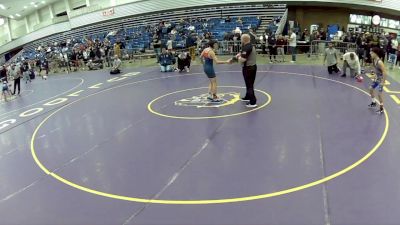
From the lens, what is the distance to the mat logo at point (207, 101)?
11.8 metres

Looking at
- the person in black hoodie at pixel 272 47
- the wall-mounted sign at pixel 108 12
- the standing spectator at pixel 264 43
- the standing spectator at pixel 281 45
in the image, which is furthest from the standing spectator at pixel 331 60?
the wall-mounted sign at pixel 108 12

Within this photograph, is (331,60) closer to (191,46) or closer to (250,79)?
(250,79)

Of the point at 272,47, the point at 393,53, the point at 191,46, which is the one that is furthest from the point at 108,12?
the point at 393,53

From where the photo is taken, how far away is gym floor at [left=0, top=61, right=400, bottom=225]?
579 centimetres

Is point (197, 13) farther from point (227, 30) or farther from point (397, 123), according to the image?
point (397, 123)

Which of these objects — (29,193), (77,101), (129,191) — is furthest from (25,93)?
(129,191)

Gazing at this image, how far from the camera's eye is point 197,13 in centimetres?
3219

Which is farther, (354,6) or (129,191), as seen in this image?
(354,6)

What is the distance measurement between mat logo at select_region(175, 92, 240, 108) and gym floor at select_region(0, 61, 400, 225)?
4.2 inches

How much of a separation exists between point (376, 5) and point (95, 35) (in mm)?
24951

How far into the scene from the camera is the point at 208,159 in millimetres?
7668

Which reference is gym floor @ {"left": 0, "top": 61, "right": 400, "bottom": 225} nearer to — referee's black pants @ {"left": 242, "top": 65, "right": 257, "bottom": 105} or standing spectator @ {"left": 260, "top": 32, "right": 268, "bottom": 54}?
referee's black pants @ {"left": 242, "top": 65, "right": 257, "bottom": 105}

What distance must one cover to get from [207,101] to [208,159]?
4.74 meters

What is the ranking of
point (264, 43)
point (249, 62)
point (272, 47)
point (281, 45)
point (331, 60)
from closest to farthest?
point (249, 62) → point (331, 60) → point (272, 47) → point (281, 45) → point (264, 43)
